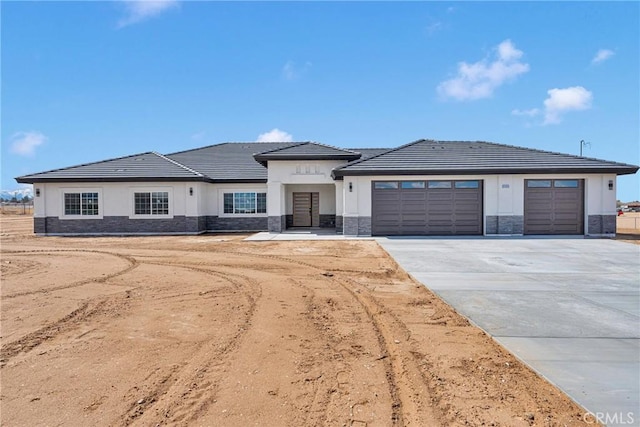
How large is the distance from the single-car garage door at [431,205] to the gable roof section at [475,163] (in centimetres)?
75

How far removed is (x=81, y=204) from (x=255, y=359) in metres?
20.3

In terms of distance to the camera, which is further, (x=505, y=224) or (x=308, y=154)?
(x=308, y=154)

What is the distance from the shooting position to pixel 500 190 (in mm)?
16984

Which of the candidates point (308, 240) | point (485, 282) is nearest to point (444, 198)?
point (308, 240)

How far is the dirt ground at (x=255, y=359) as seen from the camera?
121 inches

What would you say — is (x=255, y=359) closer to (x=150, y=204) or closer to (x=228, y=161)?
(x=150, y=204)

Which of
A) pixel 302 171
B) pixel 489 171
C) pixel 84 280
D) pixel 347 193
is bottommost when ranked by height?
pixel 84 280

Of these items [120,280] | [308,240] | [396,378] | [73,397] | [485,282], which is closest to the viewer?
[73,397]

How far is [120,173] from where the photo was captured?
20.0m

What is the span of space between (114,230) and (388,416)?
20.7 m

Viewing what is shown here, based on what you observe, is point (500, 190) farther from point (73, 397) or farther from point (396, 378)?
point (73, 397)

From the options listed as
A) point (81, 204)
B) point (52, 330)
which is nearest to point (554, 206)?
point (52, 330)

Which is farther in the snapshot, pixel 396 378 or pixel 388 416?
pixel 396 378

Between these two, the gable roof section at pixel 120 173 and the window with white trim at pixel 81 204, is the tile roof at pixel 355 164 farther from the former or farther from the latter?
the window with white trim at pixel 81 204
